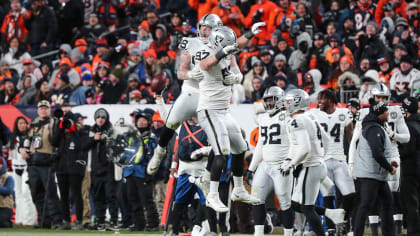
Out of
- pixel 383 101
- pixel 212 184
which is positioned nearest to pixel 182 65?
pixel 212 184

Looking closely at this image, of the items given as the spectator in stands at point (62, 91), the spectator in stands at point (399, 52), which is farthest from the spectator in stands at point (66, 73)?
the spectator in stands at point (399, 52)

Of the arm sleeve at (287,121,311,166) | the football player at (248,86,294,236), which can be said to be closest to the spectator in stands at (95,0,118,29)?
the football player at (248,86,294,236)

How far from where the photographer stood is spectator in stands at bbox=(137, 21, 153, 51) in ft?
67.2

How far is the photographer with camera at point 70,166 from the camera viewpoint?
15.2m

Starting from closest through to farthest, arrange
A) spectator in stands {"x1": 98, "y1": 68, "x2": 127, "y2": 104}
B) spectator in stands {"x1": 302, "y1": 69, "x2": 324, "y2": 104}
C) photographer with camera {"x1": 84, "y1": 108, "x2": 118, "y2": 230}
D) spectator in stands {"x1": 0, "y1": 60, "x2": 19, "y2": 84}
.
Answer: photographer with camera {"x1": 84, "y1": 108, "x2": 118, "y2": 230}, spectator in stands {"x1": 302, "y1": 69, "x2": 324, "y2": 104}, spectator in stands {"x1": 98, "y1": 68, "x2": 127, "y2": 104}, spectator in stands {"x1": 0, "y1": 60, "x2": 19, "y2": 84}

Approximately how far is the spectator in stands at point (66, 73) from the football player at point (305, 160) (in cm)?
876

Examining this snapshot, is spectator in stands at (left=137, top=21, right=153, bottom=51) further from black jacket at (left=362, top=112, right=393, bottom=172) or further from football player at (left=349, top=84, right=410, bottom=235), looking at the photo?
black jacket at (left=362, top=112, right=393, bottom=172)

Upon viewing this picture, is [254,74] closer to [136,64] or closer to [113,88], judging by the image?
[113,88]

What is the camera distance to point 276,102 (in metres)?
11.4

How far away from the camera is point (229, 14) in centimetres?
2028

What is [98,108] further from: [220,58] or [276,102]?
[220,58]

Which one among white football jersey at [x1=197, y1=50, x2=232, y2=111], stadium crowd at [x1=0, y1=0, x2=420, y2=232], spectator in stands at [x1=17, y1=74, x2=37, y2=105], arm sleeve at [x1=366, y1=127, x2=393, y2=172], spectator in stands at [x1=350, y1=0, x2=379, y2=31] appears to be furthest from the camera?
spectator in stands at [x1=350, y1=0, x2=379, y2=31]

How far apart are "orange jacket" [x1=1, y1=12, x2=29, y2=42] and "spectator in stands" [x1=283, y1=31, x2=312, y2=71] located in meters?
8.51

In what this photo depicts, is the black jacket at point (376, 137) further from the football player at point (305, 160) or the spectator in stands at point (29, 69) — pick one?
the spectator in stands at point (29, 69)
